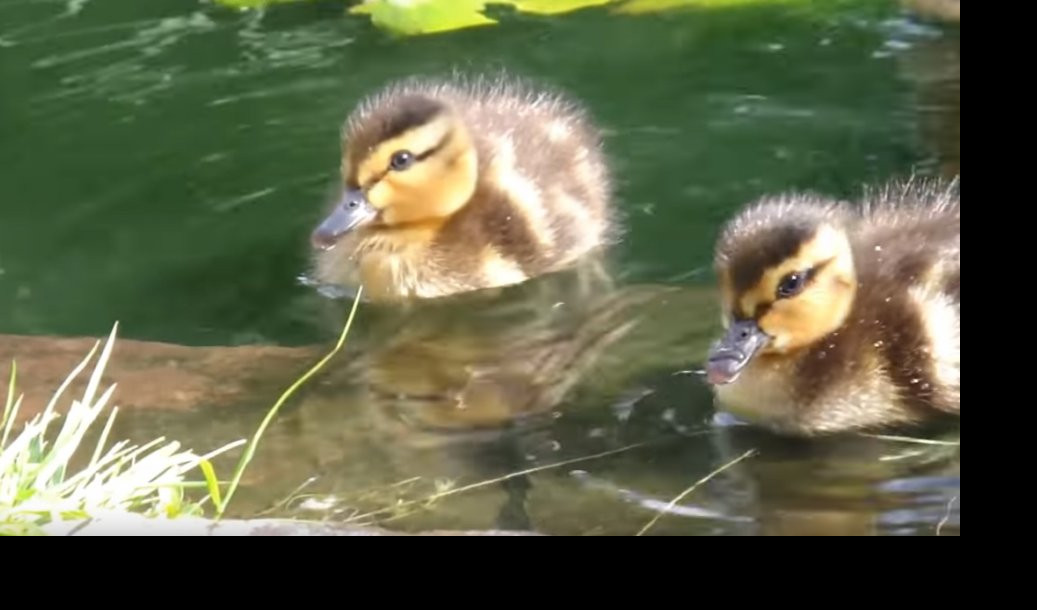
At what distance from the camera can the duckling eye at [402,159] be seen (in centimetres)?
294

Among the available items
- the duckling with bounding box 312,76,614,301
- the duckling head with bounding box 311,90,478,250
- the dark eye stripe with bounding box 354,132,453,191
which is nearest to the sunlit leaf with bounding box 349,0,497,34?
the duckling with bounding box 312,76,614,301

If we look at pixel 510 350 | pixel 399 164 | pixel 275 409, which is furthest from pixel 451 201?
pixel 275 409

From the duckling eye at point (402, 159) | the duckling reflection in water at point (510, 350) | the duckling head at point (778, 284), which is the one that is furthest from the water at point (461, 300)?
the duckling eye at point (402, 159)

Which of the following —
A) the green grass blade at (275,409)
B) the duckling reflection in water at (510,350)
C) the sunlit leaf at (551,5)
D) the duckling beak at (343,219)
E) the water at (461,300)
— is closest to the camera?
the green grass blade at (275,409)

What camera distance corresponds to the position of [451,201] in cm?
305

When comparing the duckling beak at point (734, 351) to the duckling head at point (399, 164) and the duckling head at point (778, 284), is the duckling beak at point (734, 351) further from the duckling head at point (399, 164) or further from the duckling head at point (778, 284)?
the duckling head at point (399, 164)

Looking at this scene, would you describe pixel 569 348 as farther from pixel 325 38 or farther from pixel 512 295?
pixel 325 38

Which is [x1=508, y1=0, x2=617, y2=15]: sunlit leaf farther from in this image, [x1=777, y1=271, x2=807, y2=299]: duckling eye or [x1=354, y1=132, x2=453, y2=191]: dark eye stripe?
[x1=777, y1=271, x2=807, y2=299]: duckling eye

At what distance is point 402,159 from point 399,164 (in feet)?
0.04

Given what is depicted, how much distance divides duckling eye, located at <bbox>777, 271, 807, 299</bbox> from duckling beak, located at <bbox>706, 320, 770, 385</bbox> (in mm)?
55

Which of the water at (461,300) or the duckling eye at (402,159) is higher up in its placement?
the duckling eye at (402,159)

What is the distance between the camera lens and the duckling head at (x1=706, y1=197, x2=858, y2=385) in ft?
7.67

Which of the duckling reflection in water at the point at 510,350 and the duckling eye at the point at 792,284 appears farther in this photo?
the duckling reflection in water at the point at 510,350

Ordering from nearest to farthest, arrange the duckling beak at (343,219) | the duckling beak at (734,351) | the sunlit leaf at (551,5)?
1. the duckling beak at (734,351)
2. the duckling beak at (343,219)
3. the sunlit leaf at (551,5)
